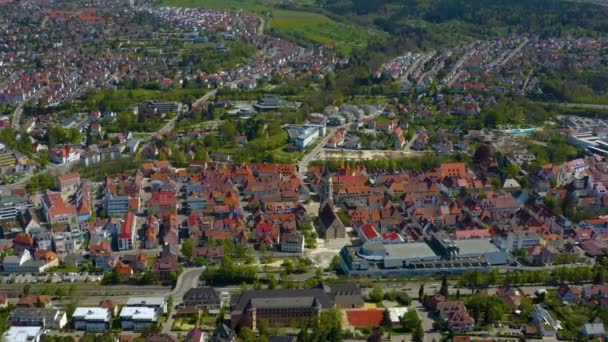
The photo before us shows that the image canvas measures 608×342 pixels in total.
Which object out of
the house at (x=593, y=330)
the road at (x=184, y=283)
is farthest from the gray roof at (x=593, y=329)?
the road at (x=184, y=283)

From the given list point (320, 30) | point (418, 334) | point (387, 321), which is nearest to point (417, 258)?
point (387, 321)

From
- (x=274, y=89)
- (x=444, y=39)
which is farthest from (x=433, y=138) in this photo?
(x=444, y=39)

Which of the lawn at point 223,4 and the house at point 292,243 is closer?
the house at point 292,243

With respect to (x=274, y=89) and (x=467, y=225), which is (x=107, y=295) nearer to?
(x=467, y=225)

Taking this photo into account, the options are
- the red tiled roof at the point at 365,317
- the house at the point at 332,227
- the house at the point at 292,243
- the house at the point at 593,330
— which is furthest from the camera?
the house at the point at 332,227

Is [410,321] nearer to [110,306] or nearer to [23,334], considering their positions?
[110,306]

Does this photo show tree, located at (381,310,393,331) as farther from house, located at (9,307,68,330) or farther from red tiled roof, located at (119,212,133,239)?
red tiled roof, located at (119,212,133,239)

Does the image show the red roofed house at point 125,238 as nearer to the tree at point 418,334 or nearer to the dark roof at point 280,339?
the dark roof at point 280,339
